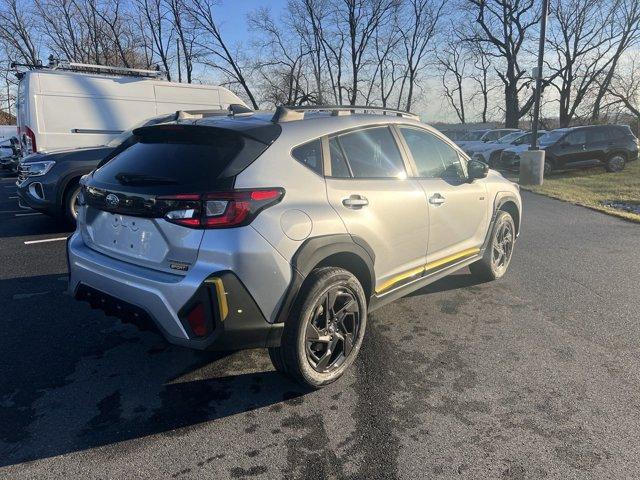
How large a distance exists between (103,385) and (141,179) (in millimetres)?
1341

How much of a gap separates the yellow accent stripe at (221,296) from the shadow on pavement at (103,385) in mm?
683

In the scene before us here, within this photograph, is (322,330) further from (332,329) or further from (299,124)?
(299,124)

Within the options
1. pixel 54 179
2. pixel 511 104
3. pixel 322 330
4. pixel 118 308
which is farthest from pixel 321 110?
pixel 511 104

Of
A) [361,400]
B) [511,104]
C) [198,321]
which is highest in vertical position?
[511,104]

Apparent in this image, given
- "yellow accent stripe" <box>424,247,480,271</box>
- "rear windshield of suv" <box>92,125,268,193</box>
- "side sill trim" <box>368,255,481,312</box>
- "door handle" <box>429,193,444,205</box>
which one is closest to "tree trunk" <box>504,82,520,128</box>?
"yellow accent stripe" <box>424,247,480,271</box>

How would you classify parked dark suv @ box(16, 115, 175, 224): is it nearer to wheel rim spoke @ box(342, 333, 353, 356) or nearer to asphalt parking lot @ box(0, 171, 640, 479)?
asphalt parking lot @ box(0, 171, 640, 479)

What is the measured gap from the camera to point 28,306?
14.1 ft


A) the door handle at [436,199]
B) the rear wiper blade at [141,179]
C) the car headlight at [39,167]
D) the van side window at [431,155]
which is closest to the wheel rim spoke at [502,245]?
the van side window at [431,155]

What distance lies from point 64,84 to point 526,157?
12394 mm

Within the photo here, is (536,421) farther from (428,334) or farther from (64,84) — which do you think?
(64,84)

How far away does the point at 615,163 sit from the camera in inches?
678

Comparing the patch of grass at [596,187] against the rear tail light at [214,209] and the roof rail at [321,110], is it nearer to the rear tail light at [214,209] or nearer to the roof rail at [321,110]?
the roof rail at [321,110]

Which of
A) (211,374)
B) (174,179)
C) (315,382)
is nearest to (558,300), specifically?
(315,382)

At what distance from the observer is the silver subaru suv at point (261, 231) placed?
8.18ft
